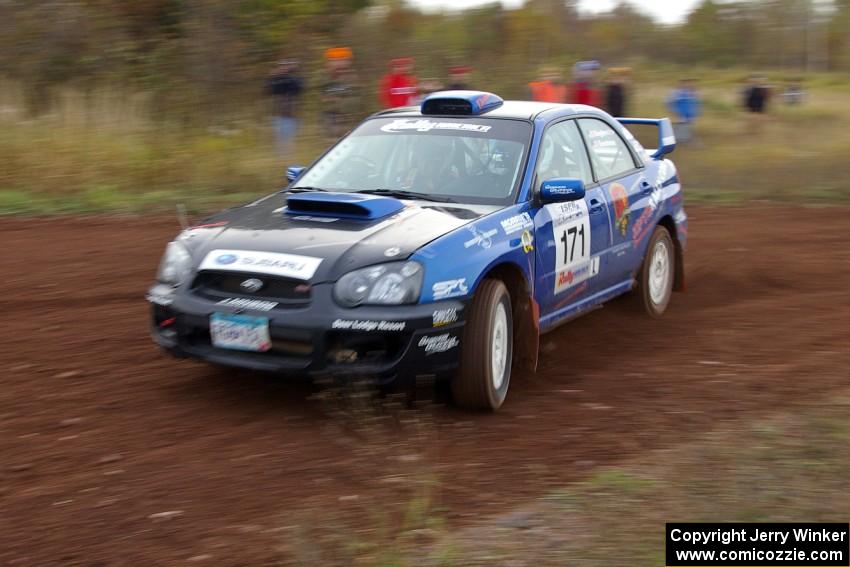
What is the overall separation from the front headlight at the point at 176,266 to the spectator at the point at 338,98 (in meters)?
10.8

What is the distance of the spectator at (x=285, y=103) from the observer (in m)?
14.9

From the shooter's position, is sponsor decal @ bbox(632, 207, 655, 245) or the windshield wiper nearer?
the windshield wiper

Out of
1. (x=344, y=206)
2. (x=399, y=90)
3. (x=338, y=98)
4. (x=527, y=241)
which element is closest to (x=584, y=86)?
(x=399, y=90)

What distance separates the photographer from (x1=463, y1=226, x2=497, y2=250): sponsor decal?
17.5ft

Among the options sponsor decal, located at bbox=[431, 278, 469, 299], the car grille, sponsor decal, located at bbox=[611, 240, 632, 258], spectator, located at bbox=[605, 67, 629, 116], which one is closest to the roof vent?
sponsor decal, located at bbox=[611, 240, 632, 258]

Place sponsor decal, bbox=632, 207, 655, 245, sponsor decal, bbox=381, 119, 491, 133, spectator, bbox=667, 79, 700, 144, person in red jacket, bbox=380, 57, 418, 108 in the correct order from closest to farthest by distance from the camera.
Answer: sponsor decal, bbox=381, 119, 491, 133, sponsor decal, bbox=632, 207, 655, 245, person in red jacket, bbox=380, 57, 418, 108, spectator, bbox=667, 79, 700, 144

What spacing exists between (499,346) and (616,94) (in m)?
11.1

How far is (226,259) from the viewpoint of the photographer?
5234 mm

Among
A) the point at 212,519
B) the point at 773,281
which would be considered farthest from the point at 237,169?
the point at 212,519

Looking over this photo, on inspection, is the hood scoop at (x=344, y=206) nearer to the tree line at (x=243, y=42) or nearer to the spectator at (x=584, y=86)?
the spectator at (x=584, y=86)

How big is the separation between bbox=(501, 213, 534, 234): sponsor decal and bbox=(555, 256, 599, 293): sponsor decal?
0.47 metres

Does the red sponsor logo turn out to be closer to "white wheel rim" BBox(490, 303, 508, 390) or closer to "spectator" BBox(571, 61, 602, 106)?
"white wheel rim" BBox(490, 303, 508, 390)

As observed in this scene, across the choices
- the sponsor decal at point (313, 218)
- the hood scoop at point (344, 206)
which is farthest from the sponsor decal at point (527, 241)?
the sponsor decal at point (313, 218)

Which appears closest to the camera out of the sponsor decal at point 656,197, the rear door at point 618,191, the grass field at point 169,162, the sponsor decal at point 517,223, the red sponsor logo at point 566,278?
the sponsor decal at point 517,223
